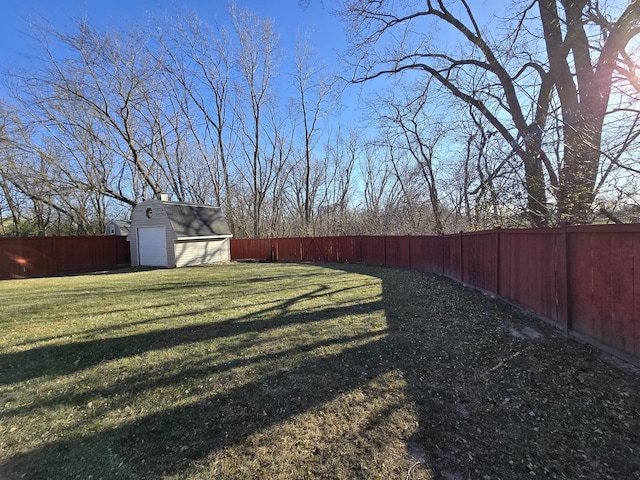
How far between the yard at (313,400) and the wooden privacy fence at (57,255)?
1203 cm

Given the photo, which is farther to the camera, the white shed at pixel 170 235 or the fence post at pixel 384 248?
the white shed at pixel 170 235

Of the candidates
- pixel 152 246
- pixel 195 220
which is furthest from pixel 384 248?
pixel 152 246

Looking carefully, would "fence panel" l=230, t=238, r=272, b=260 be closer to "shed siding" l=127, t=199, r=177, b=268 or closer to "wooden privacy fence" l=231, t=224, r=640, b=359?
"shed siding" l=127, t=199, r=177, b=268

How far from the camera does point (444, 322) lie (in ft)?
18.4

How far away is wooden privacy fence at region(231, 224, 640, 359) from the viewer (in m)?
3.40

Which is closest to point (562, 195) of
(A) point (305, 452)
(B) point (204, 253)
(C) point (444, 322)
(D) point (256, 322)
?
(C) point (444, 322)

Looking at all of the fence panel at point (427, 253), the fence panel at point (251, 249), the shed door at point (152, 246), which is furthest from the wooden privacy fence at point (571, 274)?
the shed door at point (152, 246)

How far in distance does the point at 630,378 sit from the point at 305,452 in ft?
10.4

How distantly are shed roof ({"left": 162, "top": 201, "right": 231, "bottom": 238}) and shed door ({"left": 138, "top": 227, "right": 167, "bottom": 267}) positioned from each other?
92cm

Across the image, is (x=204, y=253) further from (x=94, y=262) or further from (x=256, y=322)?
(x=256, y=322)

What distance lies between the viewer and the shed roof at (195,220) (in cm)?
1775

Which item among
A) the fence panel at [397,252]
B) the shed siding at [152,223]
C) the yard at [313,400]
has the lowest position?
the yard at [313,400]

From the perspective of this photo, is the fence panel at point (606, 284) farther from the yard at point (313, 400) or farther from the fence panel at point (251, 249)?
the fence panel at point (251, 249)

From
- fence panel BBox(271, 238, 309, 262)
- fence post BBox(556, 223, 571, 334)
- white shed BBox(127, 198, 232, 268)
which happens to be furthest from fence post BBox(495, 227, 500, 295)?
white shed BBox(127, 198, 232, 268)
